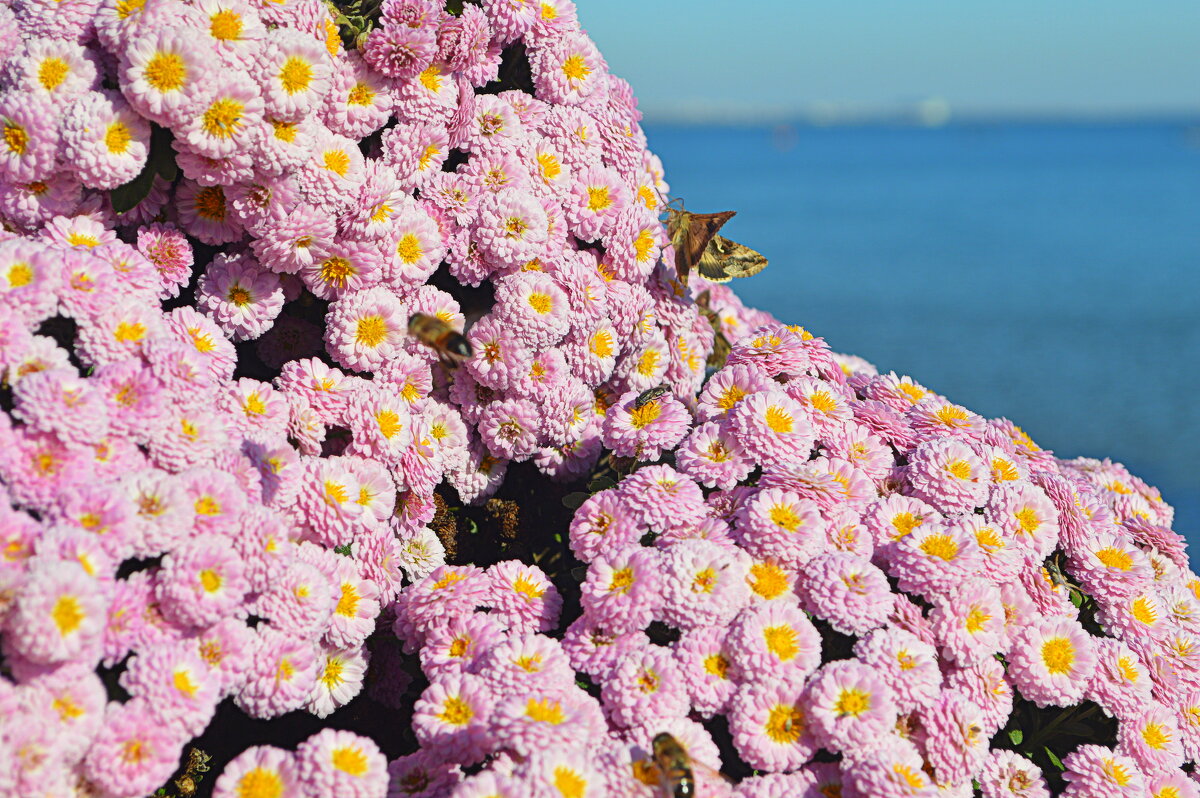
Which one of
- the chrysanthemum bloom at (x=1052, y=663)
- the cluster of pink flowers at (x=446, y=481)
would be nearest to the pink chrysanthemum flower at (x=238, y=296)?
the cluster of pink flowers at (x=446, y=481)

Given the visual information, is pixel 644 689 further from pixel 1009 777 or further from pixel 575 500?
pixel 1009 777

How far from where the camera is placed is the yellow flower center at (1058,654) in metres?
2.17

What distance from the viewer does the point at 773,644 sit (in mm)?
1986

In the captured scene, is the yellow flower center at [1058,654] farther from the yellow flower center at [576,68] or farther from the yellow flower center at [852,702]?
the yellow flower center at [576,68]

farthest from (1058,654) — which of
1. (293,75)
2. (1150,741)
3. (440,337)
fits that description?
(293,75)

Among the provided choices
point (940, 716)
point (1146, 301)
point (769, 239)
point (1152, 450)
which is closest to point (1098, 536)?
point (940, 716)

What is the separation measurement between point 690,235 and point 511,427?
76 centimetres

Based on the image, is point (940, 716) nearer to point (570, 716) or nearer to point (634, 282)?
point (570, 716)

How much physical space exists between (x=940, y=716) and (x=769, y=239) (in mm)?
26604

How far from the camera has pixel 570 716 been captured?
6.15 ft

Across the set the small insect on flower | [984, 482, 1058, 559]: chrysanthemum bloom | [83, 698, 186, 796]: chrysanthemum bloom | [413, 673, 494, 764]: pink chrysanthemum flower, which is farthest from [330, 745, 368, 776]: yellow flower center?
[984, 482, 1058, 559]: chrysanthemum bloom

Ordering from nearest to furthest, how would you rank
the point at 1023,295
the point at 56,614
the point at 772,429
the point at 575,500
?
the point at 56,614, the point at 772,429, the point at 575,500, the point at 1023,295

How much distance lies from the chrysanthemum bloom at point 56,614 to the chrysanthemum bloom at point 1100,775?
174 centimetres

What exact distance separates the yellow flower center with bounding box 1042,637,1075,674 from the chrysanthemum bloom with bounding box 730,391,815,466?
23.3 inches
